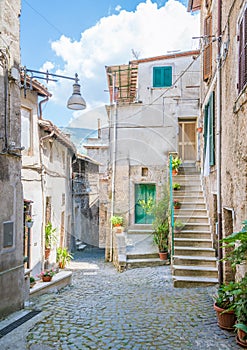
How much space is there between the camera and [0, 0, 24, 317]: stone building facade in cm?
566

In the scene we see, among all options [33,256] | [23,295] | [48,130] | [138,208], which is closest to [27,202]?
[33,256]

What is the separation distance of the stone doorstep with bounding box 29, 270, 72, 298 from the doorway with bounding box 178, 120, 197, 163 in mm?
7602

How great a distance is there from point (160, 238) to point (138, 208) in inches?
123

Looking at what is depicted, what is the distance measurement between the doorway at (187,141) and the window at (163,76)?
181 cm

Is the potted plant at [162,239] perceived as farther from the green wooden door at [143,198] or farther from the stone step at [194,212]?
the green wooden door at [143,198]

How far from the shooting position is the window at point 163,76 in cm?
1359

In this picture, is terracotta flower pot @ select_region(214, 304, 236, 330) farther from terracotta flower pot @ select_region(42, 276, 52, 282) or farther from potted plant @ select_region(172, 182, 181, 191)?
potted plant @ select_region(172, 182, 181, 191)

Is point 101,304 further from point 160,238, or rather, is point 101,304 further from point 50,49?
point 50,49

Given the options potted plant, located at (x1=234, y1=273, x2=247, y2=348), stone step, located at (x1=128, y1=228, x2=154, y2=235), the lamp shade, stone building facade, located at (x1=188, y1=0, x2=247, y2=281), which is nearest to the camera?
potted plant, located at (x1=234, y1=273, x2=247, y2=348)

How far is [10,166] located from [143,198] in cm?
820

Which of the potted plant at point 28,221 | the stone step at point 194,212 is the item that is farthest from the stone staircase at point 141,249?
the potted plant at point 28,221

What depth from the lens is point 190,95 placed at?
13.5 metres

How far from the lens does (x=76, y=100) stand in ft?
21.5

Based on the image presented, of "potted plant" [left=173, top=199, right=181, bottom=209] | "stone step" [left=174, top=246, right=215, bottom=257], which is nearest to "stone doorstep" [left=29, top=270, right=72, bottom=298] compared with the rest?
"stone step" [left=174, top=246, right=215, bottom=257]
